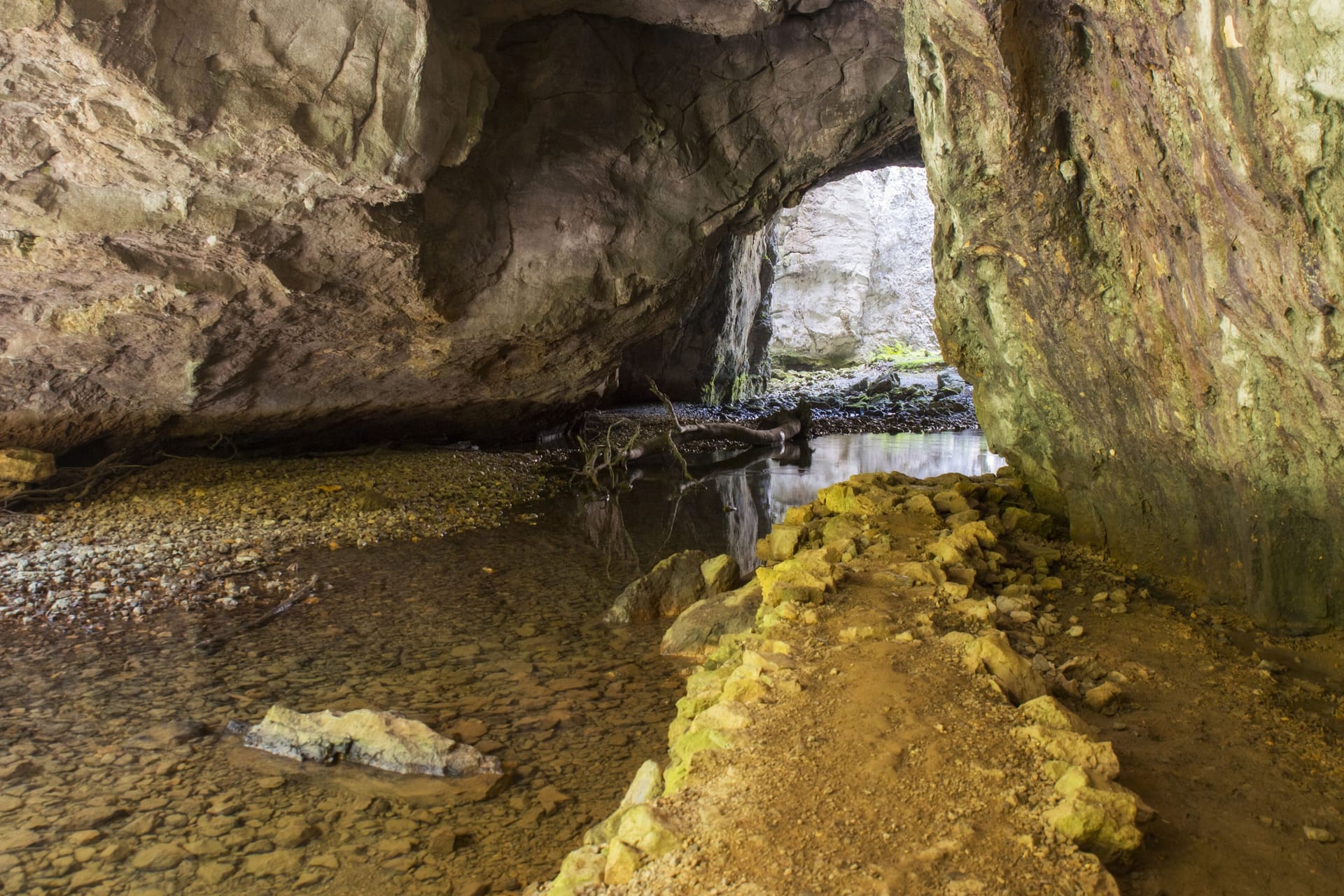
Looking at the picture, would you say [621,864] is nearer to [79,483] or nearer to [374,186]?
[374,186]

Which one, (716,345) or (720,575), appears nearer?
(720,575)

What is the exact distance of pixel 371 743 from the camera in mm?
3623

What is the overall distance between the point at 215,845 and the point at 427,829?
72 centimetres

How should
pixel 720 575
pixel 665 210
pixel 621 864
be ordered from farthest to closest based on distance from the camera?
pixel 665 210, pixel 720 575, pixel 621 864

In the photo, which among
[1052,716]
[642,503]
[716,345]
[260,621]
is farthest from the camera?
[716,345]

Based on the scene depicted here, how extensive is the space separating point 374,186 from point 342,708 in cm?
330

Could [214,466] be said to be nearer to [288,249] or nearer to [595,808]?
[288,249]

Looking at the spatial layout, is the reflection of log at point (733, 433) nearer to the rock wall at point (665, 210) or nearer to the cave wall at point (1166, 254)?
the rock wall at point (665, 210)

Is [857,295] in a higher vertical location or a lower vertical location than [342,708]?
higher

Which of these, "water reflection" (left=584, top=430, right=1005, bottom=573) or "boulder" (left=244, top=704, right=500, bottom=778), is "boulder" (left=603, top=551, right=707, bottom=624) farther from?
"boulder" (left=244, top=704, right=500, bottom=778)

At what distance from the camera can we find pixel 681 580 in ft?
19.1

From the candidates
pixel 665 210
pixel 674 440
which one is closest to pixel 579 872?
pixel 665 210

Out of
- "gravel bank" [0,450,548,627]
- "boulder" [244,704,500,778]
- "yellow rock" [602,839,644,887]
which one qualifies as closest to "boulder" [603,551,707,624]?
"boulder" [244,704,500,778]

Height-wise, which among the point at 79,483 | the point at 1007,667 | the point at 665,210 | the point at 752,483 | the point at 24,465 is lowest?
the point at 752,483
